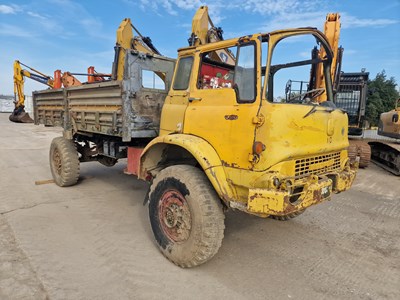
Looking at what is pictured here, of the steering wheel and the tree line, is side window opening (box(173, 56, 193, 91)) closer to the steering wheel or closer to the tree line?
the steering wheel

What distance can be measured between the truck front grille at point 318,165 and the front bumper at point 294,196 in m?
0.08

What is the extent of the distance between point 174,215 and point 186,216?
17cm

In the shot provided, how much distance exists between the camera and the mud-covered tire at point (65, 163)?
230 inches

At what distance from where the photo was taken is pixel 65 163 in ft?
19.1

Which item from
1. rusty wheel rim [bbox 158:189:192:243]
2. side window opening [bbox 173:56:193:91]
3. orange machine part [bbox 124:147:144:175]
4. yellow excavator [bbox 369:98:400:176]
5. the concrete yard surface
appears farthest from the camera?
yellow excavator [bbox 369:98:400:176]

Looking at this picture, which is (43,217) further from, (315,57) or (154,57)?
(315,57)

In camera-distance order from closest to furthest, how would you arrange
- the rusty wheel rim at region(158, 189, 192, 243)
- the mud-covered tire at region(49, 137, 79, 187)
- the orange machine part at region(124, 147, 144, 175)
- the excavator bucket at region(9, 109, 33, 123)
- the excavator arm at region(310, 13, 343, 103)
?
the rusty wheel rim at region(158, 189, 192, 243) → the excavator arm at region(310, 13, 343, 103) → the orange machine part at region(124, 147, 144, 175) → the mud-covered tire at region(49, 137, 79, 187) → the excavator bucket at region(9, 109, 33, 123)

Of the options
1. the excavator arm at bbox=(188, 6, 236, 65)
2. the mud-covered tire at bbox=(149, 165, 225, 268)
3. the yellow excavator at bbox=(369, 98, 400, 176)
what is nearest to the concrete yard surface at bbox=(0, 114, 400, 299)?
the mud-covered tire at bbox=(149, 165, 225, 268)

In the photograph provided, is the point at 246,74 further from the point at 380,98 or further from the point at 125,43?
the point at 380,98

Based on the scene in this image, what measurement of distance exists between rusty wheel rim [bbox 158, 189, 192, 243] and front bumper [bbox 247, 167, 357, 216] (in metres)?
0.73

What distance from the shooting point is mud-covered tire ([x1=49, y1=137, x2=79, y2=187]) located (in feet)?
19.1

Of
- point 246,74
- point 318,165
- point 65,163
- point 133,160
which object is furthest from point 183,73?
point 65,163

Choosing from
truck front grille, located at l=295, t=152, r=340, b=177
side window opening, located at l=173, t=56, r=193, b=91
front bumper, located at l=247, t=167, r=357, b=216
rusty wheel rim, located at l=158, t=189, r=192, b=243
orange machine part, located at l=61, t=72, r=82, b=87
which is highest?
orange machine part, located at l=61, t=72, r=82, b=87

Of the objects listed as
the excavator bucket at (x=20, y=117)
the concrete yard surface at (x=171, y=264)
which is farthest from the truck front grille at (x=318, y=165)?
the excavator bucket at (x=20, y=117)
